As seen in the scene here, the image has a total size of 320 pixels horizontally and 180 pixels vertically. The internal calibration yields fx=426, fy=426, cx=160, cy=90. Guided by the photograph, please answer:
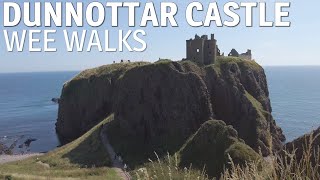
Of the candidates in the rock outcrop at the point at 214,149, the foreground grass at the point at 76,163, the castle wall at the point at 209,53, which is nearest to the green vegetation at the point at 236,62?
the castle wall at the point at 209,53

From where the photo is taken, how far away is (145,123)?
251 feet

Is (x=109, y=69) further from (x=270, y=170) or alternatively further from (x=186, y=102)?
(x=270, y=170)

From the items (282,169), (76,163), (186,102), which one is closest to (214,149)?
(186,102)

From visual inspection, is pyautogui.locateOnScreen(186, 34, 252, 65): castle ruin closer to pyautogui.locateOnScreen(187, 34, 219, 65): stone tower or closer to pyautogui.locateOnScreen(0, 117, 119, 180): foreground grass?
pyautogui.locateOnScreen(187, 34, 219, 65): stone tower

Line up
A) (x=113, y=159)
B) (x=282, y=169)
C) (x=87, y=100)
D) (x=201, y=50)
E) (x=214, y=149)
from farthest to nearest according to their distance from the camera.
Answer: (x=87, y=100)
(x=201, y=50)
(x=113, y=159)
(x=214, y=149)
(x=282, y=169)

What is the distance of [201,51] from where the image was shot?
288 feet

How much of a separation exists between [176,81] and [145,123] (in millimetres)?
9514

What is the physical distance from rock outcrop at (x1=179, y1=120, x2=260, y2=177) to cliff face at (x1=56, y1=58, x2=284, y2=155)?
10.5 meters

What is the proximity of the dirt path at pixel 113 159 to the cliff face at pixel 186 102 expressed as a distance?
113 inches

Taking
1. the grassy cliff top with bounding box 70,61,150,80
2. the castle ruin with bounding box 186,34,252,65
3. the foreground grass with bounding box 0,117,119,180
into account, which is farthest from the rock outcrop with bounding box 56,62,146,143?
the foreground grass with bounding box 0,117,119,180

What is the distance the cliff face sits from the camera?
7400cm

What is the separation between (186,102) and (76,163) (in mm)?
21584

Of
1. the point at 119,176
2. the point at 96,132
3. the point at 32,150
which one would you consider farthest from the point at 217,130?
the point at 32,150

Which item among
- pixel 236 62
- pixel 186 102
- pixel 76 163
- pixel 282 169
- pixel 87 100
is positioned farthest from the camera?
pixel 87 100
